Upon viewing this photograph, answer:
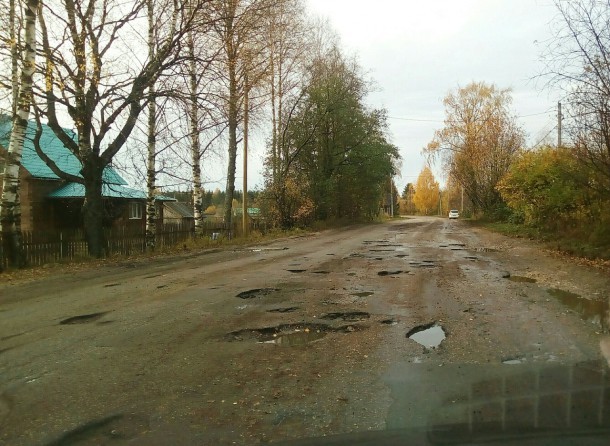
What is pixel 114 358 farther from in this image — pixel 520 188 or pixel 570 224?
pixel 520 188

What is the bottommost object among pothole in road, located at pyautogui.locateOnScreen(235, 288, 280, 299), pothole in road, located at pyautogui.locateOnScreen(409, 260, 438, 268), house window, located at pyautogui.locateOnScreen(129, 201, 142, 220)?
pothole in road, located at pyautogui.locateOnScreen(235, 288, 280, 299)

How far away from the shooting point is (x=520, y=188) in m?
23.1

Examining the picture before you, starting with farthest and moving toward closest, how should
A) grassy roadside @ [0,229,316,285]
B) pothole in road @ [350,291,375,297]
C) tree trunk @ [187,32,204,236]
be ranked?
tree trunk @ [187,32,204,236] → grassy roadside @ [0,229,316,285] → pothole in road @ [350,291,375,297]

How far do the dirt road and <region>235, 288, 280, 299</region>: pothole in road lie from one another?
0.08 m

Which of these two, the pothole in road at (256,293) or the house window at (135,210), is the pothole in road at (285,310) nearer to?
the pothole in road at (256,293)

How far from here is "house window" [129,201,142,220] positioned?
111ft

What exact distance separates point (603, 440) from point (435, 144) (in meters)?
43.6

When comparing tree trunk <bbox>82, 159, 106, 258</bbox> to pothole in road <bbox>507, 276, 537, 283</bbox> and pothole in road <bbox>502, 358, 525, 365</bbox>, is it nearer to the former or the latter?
pothole in road <bbox>507, 276, 537, 283</bbox>

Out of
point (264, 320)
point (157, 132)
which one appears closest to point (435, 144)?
point (157, 132)

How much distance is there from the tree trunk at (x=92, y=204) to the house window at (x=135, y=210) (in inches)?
678

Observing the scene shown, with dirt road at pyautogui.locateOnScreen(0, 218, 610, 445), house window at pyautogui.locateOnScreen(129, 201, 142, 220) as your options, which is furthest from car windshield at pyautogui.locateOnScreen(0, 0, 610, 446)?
house window at pyautogui.locateOnScreen(129, 201, 142, 220)

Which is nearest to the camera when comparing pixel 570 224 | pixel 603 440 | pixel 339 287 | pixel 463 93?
pixel 603 440

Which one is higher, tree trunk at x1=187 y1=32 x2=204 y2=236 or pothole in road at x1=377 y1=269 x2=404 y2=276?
tree trunk at x1=187 y1=32 x2=204 y2=236

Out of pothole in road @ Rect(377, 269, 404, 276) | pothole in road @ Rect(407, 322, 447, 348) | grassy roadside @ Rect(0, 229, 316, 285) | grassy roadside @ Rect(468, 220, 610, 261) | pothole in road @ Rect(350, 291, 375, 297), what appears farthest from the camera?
grassy roadside @ Rect(468, 220, 610, 261)
